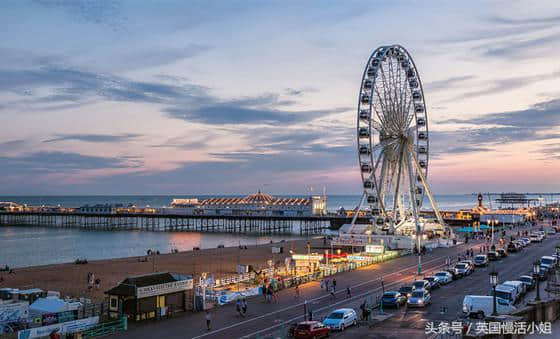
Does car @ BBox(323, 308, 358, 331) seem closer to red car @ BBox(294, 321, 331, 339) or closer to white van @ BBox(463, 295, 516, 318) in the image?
red car @ BBox(294, 321, 331, 339)

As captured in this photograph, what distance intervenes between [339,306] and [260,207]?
442ft

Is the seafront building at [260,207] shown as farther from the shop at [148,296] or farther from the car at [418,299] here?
the shop at [148,296]

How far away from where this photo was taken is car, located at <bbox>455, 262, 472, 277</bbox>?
37750 mm

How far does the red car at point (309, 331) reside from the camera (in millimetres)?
20938

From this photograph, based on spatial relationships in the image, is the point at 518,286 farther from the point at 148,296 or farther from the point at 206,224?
the point at 206,224

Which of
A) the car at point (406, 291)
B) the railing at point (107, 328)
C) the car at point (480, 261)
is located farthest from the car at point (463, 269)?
the railing at point (107, 328)

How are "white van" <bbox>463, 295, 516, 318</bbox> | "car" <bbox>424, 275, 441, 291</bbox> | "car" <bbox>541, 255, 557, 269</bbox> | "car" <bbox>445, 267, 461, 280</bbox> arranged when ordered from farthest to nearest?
"car" <bbox>541, 255, 557, 269</bbox>
"car" <bbox>445, 267, 461, 280</bbox>
"car" <bbox>424, 275, 441, 291</bbox>
"white van" <bbox>463, 295, 516, 318</bbox>

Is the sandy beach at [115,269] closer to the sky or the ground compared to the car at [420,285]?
closer to the ground

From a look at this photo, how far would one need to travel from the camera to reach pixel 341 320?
23.0 meters

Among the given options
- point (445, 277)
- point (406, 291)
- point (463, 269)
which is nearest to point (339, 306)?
point (406, 291)

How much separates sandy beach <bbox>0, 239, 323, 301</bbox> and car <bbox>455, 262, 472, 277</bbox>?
60.5ft

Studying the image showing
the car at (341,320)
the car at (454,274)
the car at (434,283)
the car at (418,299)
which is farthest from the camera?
the car at (454,274)

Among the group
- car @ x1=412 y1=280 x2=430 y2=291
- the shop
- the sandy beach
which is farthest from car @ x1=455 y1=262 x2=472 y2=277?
the shop

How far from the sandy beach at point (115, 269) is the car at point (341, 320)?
17.3m
